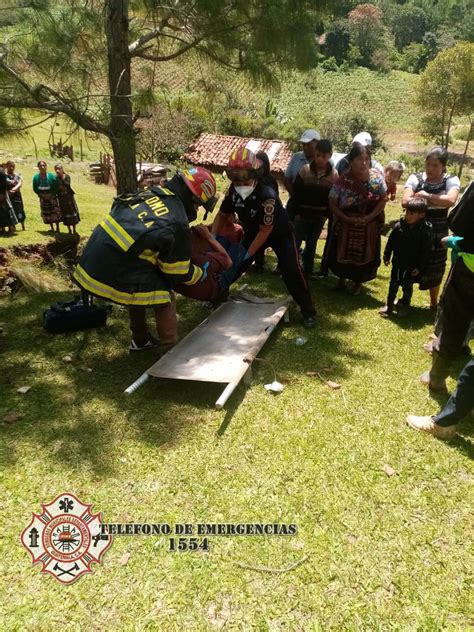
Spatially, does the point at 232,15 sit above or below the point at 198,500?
above

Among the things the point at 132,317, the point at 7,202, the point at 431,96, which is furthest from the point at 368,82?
the point at 132,317

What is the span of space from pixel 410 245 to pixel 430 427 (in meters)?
2.32

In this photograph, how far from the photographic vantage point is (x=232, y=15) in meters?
4.97

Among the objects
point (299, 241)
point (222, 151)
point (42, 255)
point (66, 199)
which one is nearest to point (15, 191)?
point (66, 199)

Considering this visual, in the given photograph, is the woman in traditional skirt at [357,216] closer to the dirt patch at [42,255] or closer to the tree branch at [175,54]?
the tree branch at [175,54]

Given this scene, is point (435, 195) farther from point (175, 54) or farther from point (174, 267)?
point (175, 54)

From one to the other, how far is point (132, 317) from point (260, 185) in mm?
1846

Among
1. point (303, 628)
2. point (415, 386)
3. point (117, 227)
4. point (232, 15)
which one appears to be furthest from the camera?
point (232, 15)

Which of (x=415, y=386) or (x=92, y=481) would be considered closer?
(x=92, y=481)

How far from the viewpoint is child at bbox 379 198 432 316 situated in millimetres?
4782

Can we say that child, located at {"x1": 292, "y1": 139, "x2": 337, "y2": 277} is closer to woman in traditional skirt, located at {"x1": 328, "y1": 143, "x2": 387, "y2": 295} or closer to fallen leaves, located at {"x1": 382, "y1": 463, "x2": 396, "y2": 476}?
woman in traditional skirt, located at {"x1": 328, "y1": 143, "x2": 387, "y2": 295}

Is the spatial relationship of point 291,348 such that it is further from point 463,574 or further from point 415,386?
point 463,574

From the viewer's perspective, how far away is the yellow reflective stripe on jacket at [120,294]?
3586mm

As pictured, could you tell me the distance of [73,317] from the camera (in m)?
4.70
